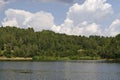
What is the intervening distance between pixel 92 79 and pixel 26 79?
1589 centimetres

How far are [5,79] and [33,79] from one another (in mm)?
6608

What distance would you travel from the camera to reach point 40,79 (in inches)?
3435

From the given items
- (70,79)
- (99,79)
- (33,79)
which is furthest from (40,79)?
(99,79)

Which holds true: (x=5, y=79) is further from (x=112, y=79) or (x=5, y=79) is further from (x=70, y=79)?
(x=112, y=79)

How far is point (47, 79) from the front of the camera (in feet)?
290

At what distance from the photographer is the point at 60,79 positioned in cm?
8894

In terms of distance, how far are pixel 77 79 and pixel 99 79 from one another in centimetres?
537

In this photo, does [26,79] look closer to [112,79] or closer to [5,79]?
[5,79]

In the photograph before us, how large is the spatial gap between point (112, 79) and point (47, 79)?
1579 cm

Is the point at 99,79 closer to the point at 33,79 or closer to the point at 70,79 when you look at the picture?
the point at 70,79

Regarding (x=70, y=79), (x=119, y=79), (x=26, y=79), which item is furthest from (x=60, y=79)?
(x=119, y=79)

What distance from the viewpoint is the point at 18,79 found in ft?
286

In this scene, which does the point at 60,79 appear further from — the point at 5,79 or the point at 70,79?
the point at 5,79

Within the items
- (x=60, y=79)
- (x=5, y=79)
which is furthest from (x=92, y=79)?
(x=5, y=79)
